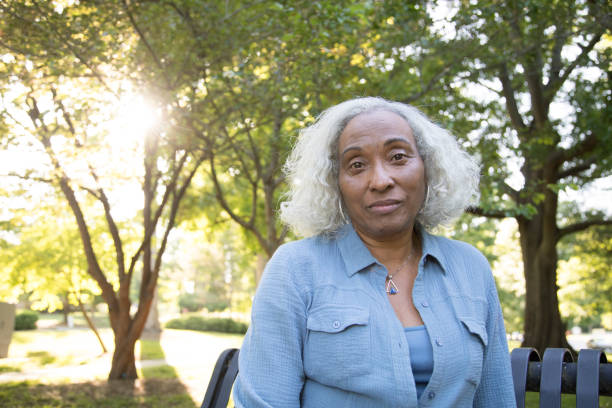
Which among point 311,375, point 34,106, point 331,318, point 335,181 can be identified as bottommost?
point 311,375

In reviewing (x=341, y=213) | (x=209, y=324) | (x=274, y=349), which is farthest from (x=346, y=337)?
(x=209, y=324)

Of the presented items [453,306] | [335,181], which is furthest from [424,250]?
[335,181]

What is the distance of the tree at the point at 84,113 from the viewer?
23.4 feet

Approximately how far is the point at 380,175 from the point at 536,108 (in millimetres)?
11454

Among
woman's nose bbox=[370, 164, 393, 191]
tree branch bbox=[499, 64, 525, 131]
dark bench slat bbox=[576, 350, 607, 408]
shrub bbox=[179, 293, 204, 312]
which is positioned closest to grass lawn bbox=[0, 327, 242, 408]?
dark bench slat bbox=[576, 350, 607, 408]

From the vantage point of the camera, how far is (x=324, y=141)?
2.19m

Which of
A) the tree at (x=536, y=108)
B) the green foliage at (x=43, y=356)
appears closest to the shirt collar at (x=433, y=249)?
the tree at (x=536, y=108)

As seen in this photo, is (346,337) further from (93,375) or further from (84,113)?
(93,375)

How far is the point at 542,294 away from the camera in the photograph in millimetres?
13055

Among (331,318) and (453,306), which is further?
(453,306)

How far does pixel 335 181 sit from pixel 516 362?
1248 mm

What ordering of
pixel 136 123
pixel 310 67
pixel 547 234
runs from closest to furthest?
pixel 310 67, pixel 136 123, pixel 547 234

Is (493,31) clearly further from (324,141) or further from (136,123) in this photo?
(324,141)

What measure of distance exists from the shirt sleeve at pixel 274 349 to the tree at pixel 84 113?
20.1 ft
